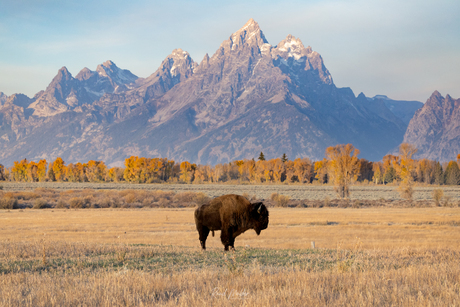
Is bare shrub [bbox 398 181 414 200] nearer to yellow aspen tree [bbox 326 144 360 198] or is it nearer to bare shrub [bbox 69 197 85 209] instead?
yellow aspen tree [bbox 326 144 360 198]

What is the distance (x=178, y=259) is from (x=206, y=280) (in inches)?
169

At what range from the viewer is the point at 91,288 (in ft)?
22.8

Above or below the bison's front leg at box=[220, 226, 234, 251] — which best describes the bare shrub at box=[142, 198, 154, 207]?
below

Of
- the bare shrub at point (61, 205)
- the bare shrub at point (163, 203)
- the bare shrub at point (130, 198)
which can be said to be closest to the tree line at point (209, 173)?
the bare shrub at point (130, 198)

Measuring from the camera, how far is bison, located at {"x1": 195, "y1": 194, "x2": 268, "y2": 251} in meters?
11.7

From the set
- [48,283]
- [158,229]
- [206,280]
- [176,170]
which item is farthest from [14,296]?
[176,170]

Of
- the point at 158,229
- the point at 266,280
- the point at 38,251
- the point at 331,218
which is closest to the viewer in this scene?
the point at 266,280

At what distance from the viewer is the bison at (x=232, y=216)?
1169 centimetres

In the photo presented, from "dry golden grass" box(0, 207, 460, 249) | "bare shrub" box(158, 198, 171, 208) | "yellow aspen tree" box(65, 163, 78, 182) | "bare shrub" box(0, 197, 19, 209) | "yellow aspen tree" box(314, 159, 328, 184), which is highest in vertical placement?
"yellow aspen tree" box(65, 163, 78, 182)

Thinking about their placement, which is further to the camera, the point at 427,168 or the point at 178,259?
the point at 427,168

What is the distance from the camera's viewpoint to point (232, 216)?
11.9 meters

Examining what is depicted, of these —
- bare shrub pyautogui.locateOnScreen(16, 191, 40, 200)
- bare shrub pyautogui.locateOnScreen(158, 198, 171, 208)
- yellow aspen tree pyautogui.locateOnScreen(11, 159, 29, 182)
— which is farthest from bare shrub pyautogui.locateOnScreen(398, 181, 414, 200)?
yellow aspen tree pyautogui.locateOnScreen(11, 159, 29, 182)

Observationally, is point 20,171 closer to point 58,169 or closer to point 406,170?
point 58,169

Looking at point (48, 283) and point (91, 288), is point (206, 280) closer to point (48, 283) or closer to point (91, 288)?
point (91, 288)
